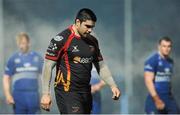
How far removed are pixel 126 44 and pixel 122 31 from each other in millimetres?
233

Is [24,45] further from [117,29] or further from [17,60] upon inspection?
[117,29]

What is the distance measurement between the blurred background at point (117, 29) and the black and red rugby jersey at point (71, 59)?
4347mm

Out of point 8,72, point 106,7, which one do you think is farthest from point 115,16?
point 8,72

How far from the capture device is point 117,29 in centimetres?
1188

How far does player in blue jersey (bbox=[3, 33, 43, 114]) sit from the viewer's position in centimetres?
1134

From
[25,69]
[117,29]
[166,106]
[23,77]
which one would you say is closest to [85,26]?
[166,106]

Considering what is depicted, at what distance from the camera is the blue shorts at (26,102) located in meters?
11.4

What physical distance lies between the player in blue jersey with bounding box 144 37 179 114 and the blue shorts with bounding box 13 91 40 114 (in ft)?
5.99

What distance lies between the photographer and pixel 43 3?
12016 mm

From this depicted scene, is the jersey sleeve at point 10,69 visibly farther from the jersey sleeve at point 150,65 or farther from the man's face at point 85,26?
the man's face at point 85,26

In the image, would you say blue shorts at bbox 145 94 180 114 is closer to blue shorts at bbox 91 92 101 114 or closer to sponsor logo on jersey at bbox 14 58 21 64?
blue shorts at bbox 91 92 101 114

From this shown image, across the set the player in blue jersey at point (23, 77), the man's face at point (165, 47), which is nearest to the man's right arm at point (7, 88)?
the player in blue jersey at point (23, 77)

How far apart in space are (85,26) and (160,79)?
387 cm

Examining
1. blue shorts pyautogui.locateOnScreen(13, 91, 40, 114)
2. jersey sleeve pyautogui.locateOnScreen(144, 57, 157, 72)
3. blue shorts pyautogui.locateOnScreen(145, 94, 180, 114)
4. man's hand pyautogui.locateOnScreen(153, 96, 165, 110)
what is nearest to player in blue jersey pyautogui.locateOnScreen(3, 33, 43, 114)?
blue shorts pyautogui.locateOnScreen(13, 91, 40, 114)
